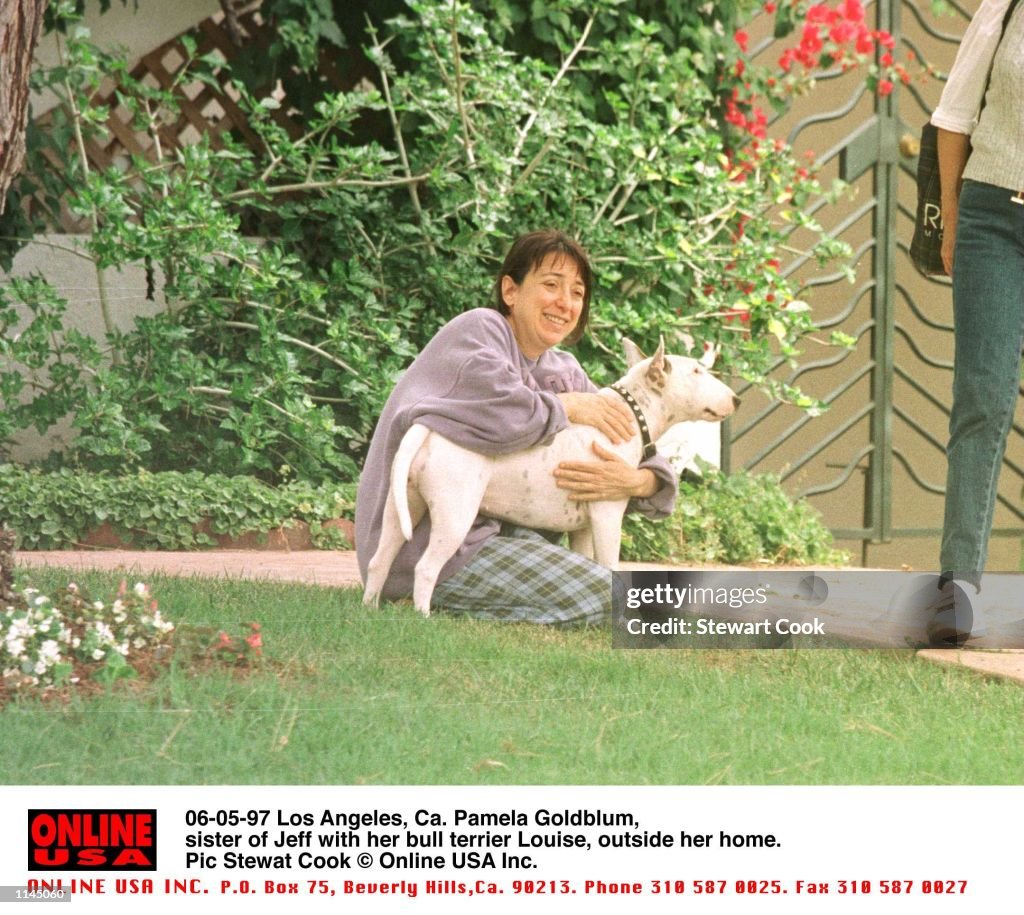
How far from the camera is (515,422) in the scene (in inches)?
105

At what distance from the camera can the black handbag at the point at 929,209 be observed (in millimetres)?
2805

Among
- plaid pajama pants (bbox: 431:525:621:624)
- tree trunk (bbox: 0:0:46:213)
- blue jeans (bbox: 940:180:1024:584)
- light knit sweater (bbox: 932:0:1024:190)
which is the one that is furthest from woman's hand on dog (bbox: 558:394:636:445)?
tree trunk (bbox: 0:0:46:213)

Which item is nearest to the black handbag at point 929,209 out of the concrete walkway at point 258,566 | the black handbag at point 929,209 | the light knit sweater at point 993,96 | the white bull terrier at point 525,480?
the black handbag at point 929,209

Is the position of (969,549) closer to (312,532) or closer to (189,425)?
(312,532)

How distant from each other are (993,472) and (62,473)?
2413mm

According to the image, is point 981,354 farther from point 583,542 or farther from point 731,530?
point 731,530

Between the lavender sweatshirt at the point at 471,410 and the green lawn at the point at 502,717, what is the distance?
20 cm

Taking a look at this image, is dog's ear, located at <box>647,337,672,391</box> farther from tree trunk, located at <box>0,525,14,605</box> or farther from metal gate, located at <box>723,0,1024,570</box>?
metal gate, located at <box>723,0,1024,570</box>

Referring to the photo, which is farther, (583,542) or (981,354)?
(583,542)

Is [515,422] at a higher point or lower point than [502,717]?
higher
